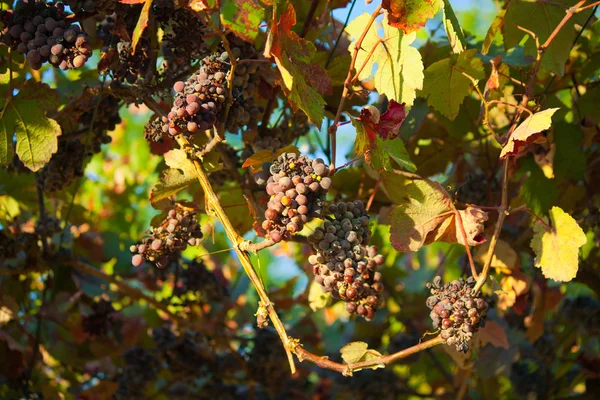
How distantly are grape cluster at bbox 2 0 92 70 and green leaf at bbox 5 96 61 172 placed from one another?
7.2 inches

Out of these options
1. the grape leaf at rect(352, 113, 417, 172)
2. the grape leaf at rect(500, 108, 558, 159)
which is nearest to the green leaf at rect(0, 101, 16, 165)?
the grape leaf at rect(352, 113, 417, 172)

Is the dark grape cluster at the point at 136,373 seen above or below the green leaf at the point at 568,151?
below

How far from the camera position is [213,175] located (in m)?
1.78

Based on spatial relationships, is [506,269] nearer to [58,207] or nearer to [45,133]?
[45,133]

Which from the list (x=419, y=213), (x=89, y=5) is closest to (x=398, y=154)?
(x=419, y=213)

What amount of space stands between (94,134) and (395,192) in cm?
77

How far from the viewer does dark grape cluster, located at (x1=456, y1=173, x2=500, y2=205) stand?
2004mm

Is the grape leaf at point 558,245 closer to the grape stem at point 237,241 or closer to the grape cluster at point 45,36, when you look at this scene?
the grape stem at point 237,241

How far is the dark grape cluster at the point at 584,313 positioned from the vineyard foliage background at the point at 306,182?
1 centimetres

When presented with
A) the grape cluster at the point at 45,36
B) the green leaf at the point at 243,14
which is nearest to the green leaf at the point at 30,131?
the grape cluster at the point at 45,36

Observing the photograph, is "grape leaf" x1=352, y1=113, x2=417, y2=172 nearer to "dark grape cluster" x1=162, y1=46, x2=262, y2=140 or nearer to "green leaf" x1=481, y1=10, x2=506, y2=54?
"dark grape cluster" x1=162, y1=46, x2=262, y2=140

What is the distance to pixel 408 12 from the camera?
1.34m

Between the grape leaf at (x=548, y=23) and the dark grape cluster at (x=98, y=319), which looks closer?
the grape leaf at (x=548, y=23)

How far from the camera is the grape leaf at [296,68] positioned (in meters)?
1.25
